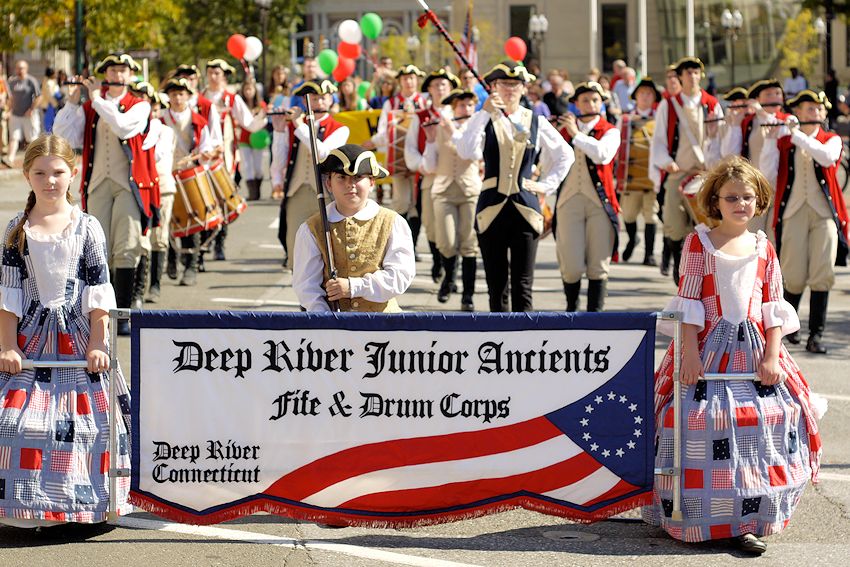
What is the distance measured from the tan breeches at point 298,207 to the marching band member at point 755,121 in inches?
129

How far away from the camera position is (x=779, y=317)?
624 centimetres

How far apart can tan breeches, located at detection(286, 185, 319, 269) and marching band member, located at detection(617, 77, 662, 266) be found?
13.8ft

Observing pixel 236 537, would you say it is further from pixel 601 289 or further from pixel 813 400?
pixel 601 289

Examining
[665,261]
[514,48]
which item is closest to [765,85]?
[665,261]

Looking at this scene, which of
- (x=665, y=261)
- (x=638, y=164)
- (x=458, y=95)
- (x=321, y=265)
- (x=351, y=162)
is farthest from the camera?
→ (x=638, y=164)

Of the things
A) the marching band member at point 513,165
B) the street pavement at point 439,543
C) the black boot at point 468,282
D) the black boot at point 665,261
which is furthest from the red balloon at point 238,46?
the street pavement at point 439,543

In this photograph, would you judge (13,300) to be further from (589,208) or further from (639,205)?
(639,205)

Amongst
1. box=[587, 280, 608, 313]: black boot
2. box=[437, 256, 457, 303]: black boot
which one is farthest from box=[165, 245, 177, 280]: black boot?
box=[587, 280, 608, 313]: black boot

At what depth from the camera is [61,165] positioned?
20.6 feet

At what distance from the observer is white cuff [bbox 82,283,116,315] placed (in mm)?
6152

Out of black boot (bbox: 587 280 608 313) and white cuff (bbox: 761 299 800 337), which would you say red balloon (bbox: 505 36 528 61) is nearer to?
black boot (bbox: 587 280 608 313)

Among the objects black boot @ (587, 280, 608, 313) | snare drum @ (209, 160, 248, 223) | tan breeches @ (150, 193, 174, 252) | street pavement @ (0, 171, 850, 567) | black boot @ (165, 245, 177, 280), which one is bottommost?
street pavement @ (0, 171, 850, 567)

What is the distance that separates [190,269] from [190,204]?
3.05 ft

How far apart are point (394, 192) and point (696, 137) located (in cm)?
300
